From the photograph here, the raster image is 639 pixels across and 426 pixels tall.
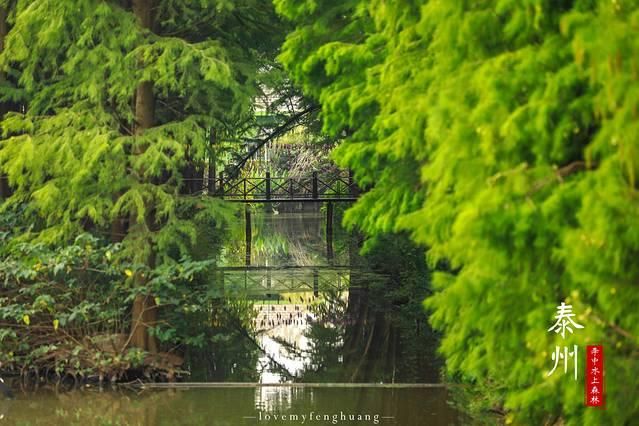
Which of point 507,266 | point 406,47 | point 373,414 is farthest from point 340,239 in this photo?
point 507,266

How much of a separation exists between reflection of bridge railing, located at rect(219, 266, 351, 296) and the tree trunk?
21.2ft

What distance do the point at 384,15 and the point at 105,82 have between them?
5.87 metres

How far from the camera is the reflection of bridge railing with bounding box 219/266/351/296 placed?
20625 mm

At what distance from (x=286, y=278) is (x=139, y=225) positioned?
926 cm

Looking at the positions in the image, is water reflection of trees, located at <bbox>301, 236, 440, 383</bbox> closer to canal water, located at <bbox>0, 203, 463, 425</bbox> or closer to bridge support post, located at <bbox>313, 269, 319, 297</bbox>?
canal water, located at <bbox>0, 203, 463, 425</bbox>

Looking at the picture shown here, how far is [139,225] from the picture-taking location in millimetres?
12781

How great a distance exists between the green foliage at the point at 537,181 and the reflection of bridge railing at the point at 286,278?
535 inches

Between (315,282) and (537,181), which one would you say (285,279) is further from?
(537,181)

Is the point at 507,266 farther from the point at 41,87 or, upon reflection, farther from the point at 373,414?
the point at 41,87

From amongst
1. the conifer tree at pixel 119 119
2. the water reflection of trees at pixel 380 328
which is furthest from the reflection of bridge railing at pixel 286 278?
the conifer tree at pixel 119 119

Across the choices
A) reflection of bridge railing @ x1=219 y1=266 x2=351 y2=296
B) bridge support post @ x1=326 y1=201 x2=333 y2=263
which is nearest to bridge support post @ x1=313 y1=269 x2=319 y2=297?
reflection of bridge railing @ x1=219 y1=266 x2=351 y2=296

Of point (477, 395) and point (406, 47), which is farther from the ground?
point (406, 47)

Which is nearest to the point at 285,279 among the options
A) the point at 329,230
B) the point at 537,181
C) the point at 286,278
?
the point at 286,278

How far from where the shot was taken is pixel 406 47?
25.4ft
